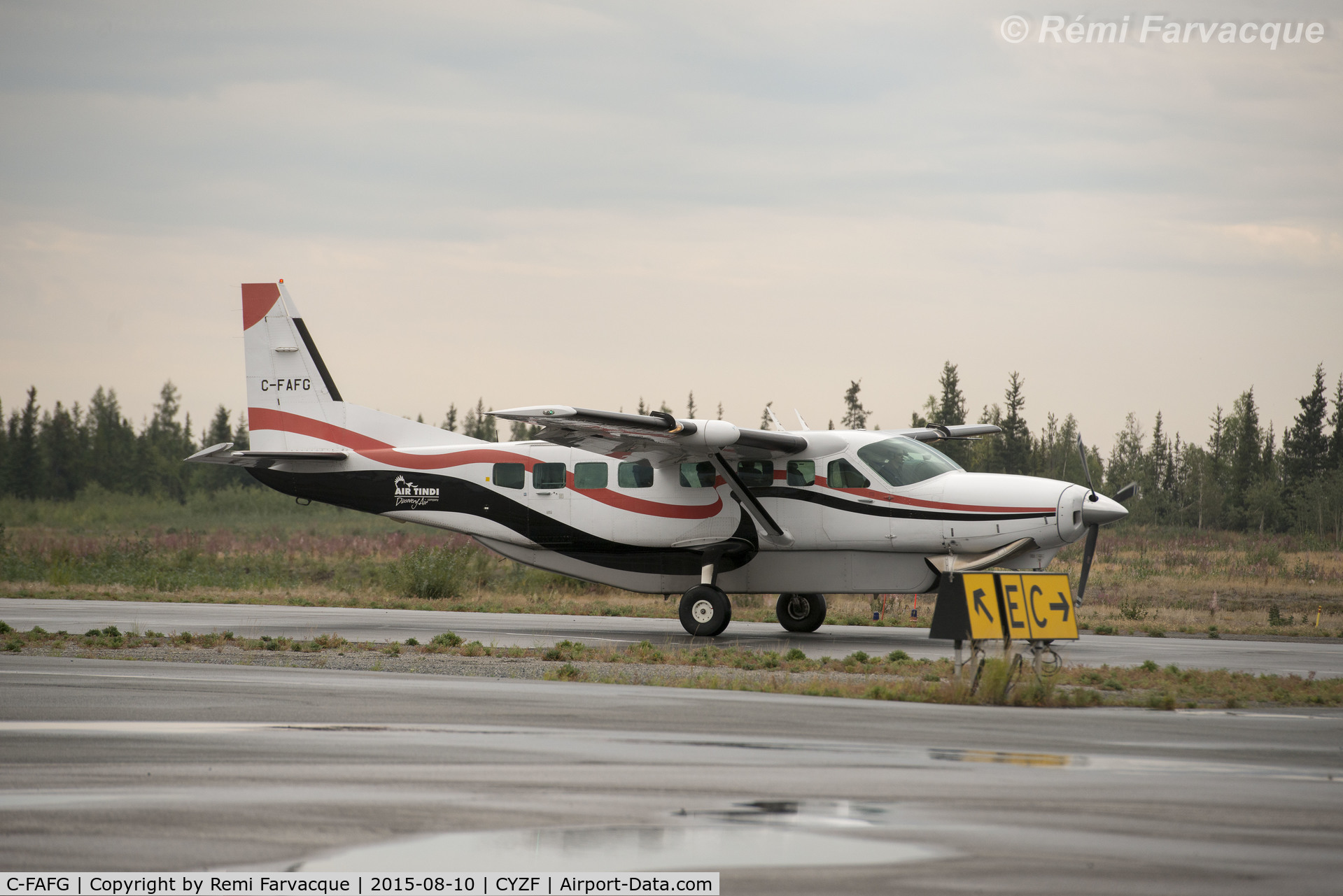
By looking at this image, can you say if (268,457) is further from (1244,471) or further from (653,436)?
(1244,471)

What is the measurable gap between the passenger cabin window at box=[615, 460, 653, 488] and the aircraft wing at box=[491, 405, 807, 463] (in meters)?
0.38

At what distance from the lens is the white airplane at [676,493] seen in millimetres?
17469

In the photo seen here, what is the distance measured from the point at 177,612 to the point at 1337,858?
2005 centimetres

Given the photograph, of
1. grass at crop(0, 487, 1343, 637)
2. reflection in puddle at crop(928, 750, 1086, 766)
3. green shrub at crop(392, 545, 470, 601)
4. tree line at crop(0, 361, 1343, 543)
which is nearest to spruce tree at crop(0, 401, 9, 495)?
tree line at crop(0, 361, 1343, 543)

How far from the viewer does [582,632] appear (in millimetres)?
19016

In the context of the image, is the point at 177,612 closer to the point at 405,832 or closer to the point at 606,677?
the point at 606,677

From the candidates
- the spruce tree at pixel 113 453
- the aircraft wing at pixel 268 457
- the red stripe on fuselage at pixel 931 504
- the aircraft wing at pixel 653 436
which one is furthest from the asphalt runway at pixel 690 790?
the spruce tree at pixel 113 453

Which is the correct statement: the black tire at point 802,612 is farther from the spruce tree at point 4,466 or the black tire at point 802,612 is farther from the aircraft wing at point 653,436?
the spruce tree at point 4,466

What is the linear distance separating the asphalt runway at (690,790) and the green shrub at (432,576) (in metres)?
16.9

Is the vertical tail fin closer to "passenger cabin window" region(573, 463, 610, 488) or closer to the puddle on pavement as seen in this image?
"passenger cabin window" region(573, 463, 610, 488)

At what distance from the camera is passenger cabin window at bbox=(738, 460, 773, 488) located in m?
18.7

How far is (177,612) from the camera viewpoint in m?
21.0

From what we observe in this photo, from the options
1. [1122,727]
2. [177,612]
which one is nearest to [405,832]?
[1122,727]

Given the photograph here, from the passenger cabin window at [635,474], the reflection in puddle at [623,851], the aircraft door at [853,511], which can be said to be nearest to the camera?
the reflection in puddle at [623,851]
